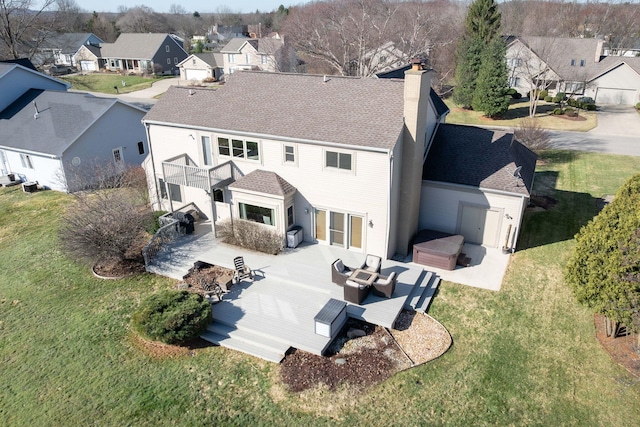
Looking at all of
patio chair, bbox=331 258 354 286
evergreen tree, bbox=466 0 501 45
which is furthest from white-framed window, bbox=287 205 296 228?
evergreen tree, bbox=466 0 501 45

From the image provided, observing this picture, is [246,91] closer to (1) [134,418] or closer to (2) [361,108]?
(2) [361,108]

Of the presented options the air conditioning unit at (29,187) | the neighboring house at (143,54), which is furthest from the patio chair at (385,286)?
the neighboring house at (143,54)

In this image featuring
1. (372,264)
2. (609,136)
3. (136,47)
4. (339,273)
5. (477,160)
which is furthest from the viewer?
(136,47)

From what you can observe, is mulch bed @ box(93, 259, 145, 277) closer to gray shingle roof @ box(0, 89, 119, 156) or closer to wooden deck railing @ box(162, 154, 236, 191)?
wooden deck railing @ box(162, 154, 236, 191)

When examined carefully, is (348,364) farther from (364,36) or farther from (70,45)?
(70,45)

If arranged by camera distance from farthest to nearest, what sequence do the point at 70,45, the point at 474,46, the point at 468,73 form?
the point at 70,45 < the point at 468,73 < the point at 474,46

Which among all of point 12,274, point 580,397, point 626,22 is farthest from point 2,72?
point 626,22

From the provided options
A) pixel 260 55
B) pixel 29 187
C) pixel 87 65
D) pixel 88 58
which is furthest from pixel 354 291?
pixel 87 65

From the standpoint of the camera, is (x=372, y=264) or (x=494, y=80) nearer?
(x=372, y=264)
